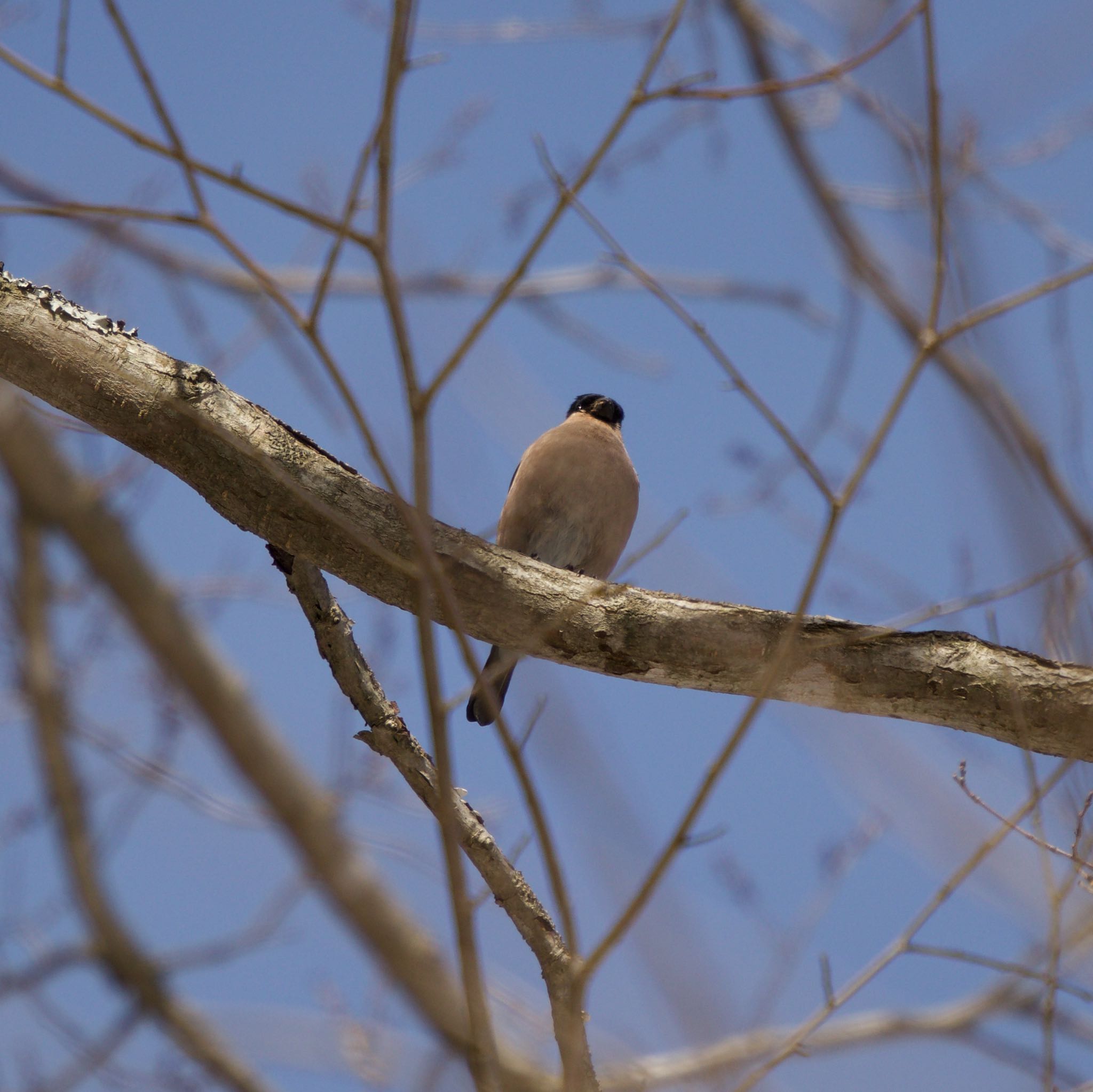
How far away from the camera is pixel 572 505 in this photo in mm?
4887

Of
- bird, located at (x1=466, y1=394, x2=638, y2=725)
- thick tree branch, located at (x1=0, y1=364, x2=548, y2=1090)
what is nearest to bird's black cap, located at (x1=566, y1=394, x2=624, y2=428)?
bird, located at (x1=466, y1=394, x2=638, y2=725)

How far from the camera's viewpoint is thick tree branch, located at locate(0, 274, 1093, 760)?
283cm

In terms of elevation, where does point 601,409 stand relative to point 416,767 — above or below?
above

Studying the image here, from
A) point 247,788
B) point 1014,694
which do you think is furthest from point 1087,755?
point 247,788

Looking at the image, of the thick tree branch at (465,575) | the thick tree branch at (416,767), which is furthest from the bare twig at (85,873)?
the thick tree branch at (416,767)

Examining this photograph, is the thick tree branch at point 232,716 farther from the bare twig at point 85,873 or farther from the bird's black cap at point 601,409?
the bird's black cap at point 601,409

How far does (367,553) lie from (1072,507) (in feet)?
6.55

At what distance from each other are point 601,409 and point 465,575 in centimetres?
324

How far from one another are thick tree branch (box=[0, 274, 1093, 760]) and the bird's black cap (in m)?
3.07

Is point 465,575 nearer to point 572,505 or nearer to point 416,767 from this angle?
point 416,767

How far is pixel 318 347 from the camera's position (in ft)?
4.76

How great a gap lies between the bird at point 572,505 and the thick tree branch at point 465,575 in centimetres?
186

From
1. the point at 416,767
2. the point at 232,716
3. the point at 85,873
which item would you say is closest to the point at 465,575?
the point at 416,767

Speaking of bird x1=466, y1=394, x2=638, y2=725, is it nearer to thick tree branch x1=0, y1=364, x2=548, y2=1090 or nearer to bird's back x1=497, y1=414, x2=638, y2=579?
bird's back x1=497, y1=414, x2=638, y2=579
